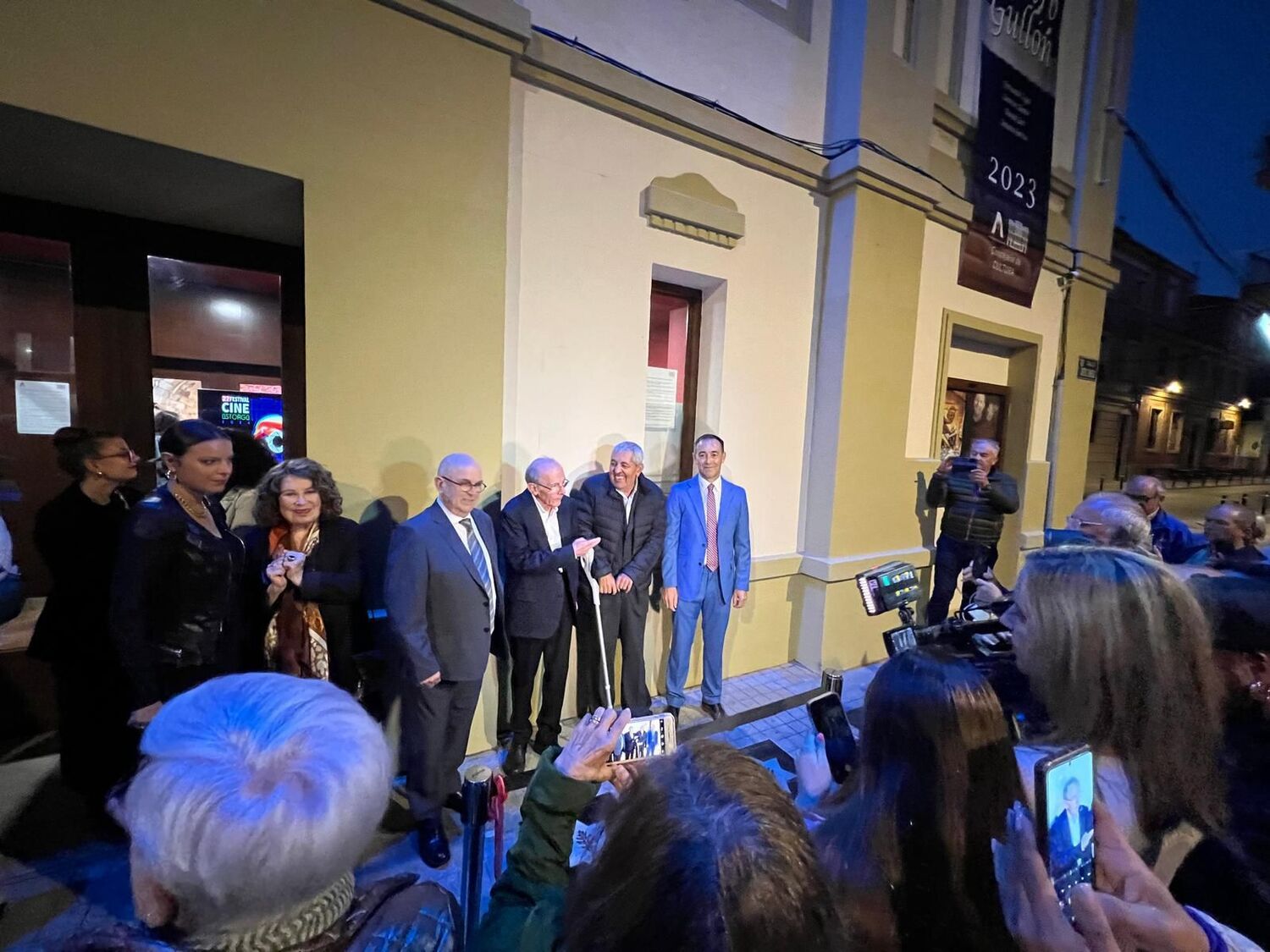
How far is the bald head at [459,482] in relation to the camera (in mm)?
2494

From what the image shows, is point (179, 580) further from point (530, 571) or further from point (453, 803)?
point (453, 803)

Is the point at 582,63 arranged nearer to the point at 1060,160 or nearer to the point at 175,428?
the point at 175,428

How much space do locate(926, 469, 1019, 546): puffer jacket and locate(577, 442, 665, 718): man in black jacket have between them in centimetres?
300

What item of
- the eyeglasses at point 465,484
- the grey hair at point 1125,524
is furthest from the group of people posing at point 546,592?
the grey hair at point 1125,524

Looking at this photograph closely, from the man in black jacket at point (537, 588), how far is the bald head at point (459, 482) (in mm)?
453

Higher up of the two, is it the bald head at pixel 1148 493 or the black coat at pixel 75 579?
the bald head at pixel 1148 493

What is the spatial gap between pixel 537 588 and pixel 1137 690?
7.99ft

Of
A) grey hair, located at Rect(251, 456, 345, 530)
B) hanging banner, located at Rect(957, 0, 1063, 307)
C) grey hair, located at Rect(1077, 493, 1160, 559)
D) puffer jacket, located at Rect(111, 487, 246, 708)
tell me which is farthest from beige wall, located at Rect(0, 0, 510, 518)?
hanging banner, located at Rect(957, 0, 1063, 307)

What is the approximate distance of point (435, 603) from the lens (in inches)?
97.3

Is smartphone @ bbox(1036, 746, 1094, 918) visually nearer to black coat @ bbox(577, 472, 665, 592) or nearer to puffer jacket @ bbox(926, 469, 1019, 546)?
black coat @ bbox(577, 472, 665, 592)

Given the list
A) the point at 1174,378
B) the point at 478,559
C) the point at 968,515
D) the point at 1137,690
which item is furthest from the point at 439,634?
the point at 1174,378

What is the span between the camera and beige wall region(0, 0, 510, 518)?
204 centimetres

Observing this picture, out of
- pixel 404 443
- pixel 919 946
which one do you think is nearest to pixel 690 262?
pixel 404 443

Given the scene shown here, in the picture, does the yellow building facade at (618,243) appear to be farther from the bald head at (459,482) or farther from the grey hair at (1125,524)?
the grey hair at (1125,524)
